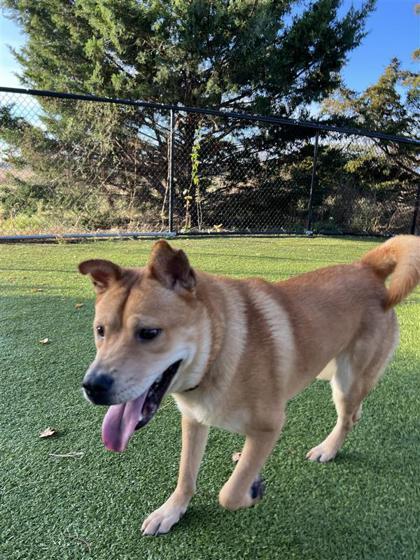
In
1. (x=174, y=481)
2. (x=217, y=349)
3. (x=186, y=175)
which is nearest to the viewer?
(x=217, y=349)

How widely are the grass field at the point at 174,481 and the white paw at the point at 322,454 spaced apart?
35 mm

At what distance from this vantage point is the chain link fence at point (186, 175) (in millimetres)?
7586

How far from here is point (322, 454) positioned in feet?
6.67

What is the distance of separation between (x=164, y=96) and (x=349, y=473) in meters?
8.99

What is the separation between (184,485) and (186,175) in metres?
7.74

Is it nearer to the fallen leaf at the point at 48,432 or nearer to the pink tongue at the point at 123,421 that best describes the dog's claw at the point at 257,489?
the pink tongue at the point at 123,421

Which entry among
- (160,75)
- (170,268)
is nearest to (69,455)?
(170,268)

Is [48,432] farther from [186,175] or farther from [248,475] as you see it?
[186,175]

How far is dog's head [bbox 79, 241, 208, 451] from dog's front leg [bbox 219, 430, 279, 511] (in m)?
0.38

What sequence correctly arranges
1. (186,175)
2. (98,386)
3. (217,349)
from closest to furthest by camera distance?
(98,386), (217,349), (186,175)

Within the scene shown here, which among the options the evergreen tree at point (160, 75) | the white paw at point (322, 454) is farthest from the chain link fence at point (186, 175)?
the white paw at point (322, 454)

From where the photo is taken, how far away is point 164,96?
30.2 feet

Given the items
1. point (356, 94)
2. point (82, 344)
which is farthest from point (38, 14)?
point (82, 344)

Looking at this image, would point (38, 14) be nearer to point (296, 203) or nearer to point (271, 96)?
point (271, 96)
